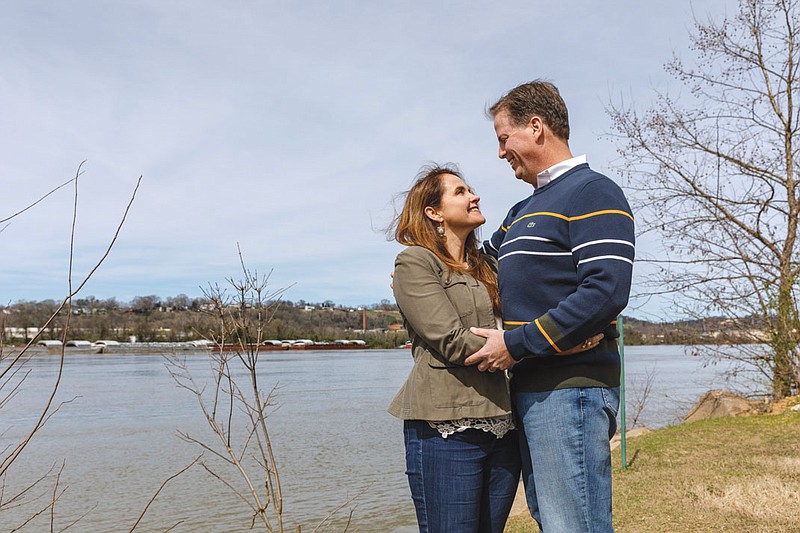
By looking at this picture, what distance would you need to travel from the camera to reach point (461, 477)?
2102 millimetres

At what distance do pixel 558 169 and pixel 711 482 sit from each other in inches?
179

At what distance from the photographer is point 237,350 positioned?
300 cm

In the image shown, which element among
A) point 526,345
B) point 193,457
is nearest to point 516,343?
point 526,345

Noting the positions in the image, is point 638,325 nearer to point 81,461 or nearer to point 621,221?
point 621,221

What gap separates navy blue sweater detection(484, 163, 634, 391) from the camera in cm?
187

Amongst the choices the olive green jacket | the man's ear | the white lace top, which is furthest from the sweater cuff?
the man's ear

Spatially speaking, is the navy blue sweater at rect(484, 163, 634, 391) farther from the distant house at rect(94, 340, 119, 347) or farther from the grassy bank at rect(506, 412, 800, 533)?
the distant house at rect(94, 340, 119, 347)

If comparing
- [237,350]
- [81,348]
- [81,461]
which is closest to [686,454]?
[237,350]

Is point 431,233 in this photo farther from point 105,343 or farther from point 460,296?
point 105,343

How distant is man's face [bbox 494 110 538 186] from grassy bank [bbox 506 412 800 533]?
3.21 m

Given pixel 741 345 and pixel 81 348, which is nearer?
pixel 741 345

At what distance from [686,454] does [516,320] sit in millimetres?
6075

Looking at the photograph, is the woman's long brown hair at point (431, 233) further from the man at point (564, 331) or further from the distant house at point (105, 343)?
the distant house at point (105, 343)

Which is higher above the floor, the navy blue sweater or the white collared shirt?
the white collared shirt
